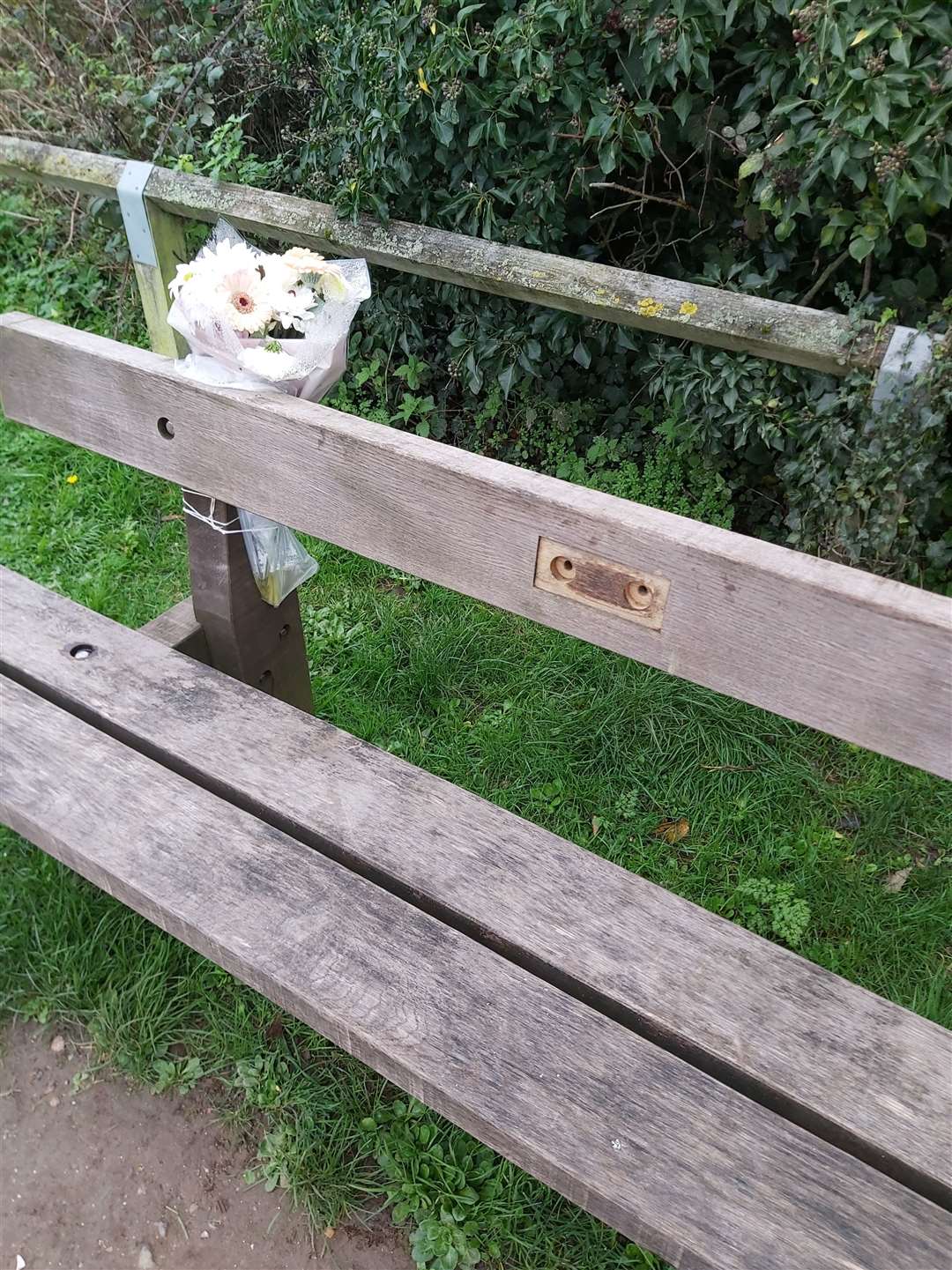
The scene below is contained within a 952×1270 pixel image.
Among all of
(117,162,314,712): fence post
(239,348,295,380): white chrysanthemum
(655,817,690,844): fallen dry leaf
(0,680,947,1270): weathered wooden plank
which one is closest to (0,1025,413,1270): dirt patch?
(0,680,947,1270): weathered wooden plank

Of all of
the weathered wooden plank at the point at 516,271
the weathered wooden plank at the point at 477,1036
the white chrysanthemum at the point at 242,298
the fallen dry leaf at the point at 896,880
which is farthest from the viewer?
the weathered wooden plank at the point at 516,271

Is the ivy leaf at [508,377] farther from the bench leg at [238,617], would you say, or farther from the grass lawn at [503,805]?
the bench leg at [238,617]

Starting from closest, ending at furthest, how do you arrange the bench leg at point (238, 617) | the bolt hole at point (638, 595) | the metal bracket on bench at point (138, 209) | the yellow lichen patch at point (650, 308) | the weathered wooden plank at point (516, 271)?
the bolt hole at point (638, 595)
the bench leg at point (238, 617)
the weathered wooden plank at point (516, 271)
the yellow lichen patch at point (650, 308)
the metal bracket on bench at point (138, 209)

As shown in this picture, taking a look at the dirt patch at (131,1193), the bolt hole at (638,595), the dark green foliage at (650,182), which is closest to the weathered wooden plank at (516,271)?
the dark green foliage at (650,182)

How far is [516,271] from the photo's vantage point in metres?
2.71

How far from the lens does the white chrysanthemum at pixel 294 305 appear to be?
5.42 feet

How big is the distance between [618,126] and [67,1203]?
2.86 meters

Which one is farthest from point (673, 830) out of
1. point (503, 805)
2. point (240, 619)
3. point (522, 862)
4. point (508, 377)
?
point (508, 377)

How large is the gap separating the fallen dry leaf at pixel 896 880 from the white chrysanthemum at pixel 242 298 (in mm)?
1859

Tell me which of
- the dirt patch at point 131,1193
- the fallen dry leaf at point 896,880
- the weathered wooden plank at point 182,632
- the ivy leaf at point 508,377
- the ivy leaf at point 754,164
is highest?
the ivy leaf at point 754,164

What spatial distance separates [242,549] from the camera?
193cm

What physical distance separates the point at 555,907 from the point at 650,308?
5.57 ft

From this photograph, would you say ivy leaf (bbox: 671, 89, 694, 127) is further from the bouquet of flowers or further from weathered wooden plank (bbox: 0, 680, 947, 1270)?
weathered wooden plank (bbox: 0, 680, 947, 1270)

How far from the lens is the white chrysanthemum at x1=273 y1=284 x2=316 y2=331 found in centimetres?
165
